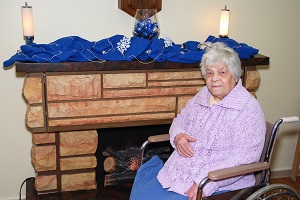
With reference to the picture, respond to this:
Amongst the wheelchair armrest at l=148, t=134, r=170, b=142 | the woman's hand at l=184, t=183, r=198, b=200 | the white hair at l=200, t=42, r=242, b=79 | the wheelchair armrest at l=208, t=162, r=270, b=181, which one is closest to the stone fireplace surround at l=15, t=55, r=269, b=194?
the wheelchair armrest at l=148, t=134, r=170, b=142

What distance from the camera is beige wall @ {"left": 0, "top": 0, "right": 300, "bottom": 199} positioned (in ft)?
8.15

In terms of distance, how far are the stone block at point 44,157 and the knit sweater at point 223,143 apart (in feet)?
2.41

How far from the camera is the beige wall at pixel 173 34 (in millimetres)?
2484

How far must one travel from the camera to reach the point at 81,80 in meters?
2.24

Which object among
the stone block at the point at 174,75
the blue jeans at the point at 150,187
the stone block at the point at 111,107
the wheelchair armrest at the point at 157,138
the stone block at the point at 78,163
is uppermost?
the stone block at the point at 174,75

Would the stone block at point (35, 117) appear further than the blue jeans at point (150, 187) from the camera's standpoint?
Yes

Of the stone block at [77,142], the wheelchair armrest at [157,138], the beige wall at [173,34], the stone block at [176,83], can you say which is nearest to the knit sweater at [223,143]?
the wheelchair armrest at [157,138]

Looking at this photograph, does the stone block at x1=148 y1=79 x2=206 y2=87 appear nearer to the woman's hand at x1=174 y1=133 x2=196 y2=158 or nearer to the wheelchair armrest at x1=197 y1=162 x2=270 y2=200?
the woman's hand at x1=174 y1=133 x2=196 y2=158

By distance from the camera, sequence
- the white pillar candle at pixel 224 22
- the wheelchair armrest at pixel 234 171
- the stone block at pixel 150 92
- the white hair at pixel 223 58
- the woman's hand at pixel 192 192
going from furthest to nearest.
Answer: the white pillar candle at pixel 224 22 < the stone block at pixel 150 92 < the white hair at pixel 223 58 < the woman's hand at pixel 192 192 < the wheelchair armrest at pixel 234 171

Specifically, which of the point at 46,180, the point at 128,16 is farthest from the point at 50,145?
the point at 128,16

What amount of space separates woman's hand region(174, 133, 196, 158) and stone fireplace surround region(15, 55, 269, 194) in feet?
1.38

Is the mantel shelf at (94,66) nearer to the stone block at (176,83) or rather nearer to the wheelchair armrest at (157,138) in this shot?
the stone block at (176,83)

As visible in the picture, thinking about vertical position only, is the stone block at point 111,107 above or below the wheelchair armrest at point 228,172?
above

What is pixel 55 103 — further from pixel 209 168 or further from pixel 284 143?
pixel 284 143
